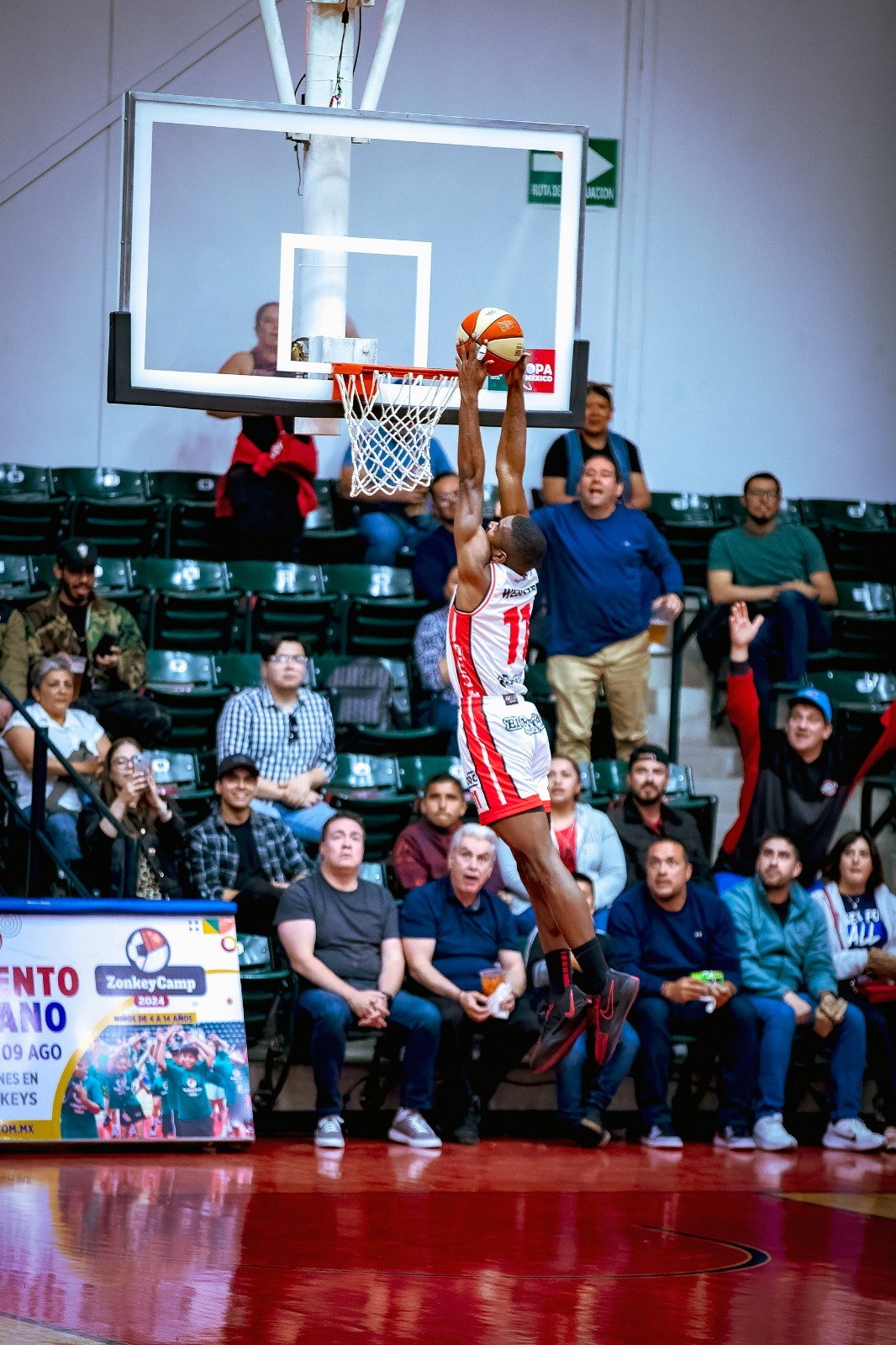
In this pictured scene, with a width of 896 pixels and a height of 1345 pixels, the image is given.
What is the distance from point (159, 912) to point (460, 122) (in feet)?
12.0

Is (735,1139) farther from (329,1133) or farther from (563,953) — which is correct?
(563,953)

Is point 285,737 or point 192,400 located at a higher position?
point 192,400

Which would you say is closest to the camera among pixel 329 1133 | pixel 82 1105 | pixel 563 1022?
pixel 563 1022

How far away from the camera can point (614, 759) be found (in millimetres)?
10477

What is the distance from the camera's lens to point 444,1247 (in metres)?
6.25

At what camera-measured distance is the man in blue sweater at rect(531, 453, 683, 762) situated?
10195mm

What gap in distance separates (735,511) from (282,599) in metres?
3.76

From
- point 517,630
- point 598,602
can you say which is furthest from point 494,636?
point 598,602

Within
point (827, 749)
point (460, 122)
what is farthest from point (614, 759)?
→ point (460, 122)

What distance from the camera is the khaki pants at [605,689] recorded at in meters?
10.2

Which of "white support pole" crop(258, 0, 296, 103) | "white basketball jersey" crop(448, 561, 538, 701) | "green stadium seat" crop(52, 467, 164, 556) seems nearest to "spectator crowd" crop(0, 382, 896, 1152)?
"green stadium seat" crop(52, 467, 164, 556)

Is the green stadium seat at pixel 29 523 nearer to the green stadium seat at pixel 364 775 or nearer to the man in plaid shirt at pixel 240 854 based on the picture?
the green stadium seat at pixel 364 775

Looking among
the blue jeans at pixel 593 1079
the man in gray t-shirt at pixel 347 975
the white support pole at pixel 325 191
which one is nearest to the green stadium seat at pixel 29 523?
the man in gray t-shirt at pixel 347 975

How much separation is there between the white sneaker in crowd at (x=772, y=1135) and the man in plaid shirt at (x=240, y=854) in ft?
8.39
